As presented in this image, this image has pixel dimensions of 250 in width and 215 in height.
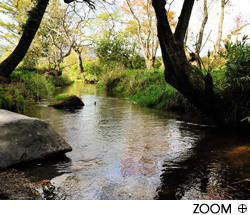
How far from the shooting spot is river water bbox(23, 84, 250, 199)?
351 centimetres

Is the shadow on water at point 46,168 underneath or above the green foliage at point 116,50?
underneath

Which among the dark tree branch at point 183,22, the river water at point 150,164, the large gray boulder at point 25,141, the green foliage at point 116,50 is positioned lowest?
the river water at point 150,164

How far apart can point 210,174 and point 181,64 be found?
10.5 feet

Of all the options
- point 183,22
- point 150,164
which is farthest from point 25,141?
point 183,22

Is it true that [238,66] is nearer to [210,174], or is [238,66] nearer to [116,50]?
[210,174]

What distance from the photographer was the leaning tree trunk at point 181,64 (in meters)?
6.33

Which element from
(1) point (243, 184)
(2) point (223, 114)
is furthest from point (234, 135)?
(1) point (243, 184)

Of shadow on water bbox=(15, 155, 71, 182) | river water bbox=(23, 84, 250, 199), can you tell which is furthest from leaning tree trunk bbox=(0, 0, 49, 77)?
shadow on water bbox=(15, 155, 71, 182)

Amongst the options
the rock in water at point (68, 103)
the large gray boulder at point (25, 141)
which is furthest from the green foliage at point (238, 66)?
the rock in water at point (68, 103)

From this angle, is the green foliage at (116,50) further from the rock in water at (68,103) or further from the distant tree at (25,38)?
the distant tree at (25,38)

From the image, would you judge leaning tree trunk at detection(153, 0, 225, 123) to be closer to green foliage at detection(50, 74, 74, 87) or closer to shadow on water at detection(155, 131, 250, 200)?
shadow on water at detection(155, 131, 250, 200)

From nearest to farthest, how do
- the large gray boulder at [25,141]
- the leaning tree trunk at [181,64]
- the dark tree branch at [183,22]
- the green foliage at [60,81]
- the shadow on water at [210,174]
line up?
the shadow on water at [210,174]
the large gray boulder at [25,141]
the leaning tree trunk at [181,64]
the dark tree branch at [183,22]
the green foliage at [60,81]

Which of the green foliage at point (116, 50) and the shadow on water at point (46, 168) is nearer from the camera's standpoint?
the shadow on water at point (46, 168)
